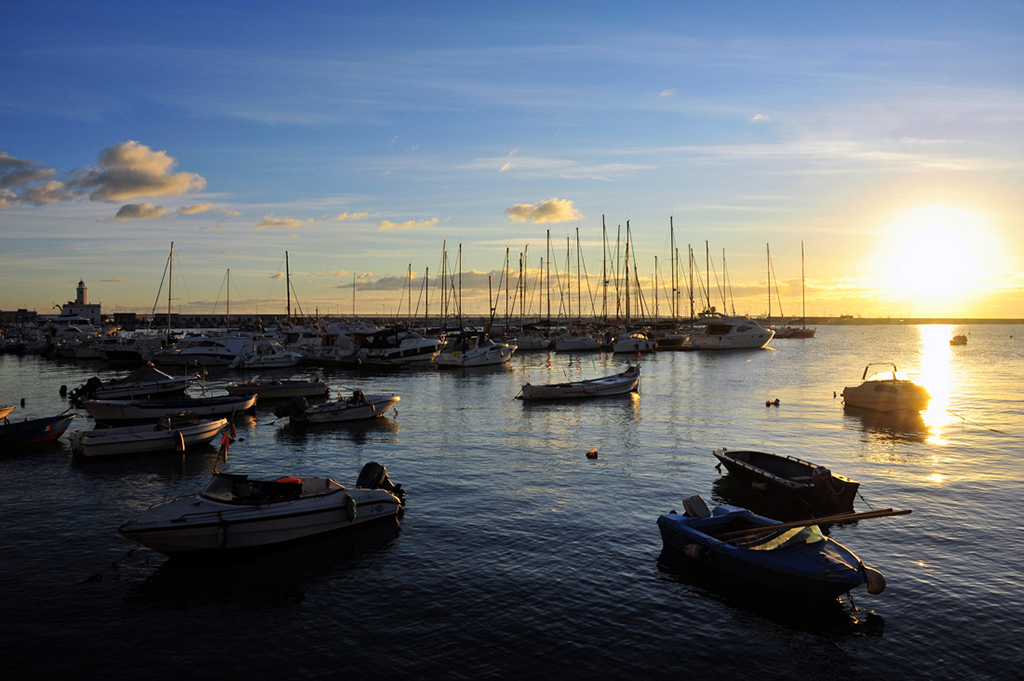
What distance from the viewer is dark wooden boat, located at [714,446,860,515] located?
22828mm

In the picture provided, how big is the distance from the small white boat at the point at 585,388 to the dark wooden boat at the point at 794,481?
25381mm

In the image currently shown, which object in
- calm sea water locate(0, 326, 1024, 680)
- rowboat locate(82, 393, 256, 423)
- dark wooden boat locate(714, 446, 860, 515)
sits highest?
rowboat locate(82, 393, 256, 423)

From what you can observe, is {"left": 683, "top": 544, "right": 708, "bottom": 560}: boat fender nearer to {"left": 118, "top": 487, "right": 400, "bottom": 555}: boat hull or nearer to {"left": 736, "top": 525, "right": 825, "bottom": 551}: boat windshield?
{"left": 736, "top": 525, "right": 825, "bottom": 551}: boat windshield

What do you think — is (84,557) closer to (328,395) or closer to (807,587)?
(807,587)

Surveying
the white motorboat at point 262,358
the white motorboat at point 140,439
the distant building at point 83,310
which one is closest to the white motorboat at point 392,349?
the white motorboat at point 262,358

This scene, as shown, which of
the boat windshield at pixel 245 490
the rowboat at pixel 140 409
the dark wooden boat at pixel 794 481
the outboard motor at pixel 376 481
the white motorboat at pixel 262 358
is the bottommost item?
the dark wooden boat at pixel 794 481

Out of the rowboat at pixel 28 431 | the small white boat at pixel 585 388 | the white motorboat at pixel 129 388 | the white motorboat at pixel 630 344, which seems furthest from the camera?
the white motorboat at pixel 630 344

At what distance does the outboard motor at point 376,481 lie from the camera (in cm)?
2275

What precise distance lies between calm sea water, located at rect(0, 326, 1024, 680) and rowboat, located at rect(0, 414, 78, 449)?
1.56 metres

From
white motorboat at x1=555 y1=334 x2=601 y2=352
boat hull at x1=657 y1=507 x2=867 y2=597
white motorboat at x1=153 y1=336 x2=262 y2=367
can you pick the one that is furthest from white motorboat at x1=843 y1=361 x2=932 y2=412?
white motorboat at x1=153 y1=336 x2=262 y2=367

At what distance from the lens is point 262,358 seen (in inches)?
3123

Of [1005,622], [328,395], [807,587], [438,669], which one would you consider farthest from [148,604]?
[328,395]

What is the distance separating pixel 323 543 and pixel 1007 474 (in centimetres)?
3009

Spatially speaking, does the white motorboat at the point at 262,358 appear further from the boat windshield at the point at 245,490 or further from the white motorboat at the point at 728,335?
the white motorboat at the point at 728,335
